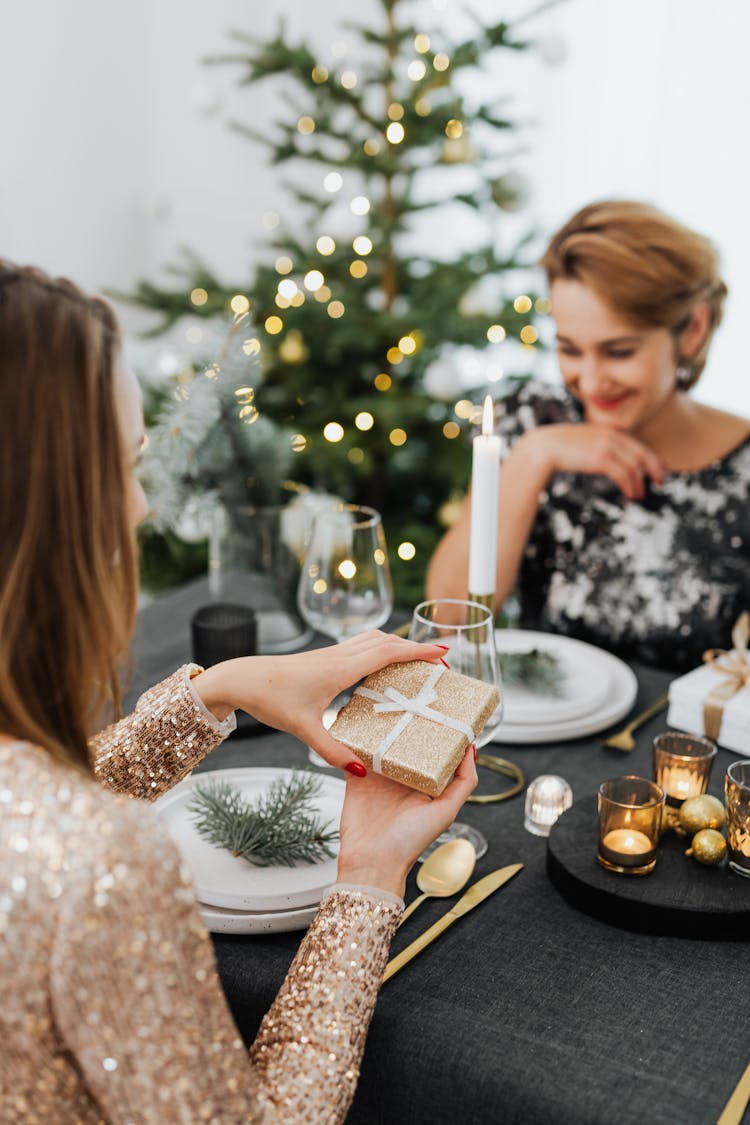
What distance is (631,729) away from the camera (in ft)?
4.31

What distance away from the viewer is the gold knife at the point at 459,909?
35.4 inches

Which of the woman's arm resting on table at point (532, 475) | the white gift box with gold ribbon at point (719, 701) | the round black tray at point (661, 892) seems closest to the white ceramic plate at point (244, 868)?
the round black tray at point (661, 892)

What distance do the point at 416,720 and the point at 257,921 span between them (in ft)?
0.70

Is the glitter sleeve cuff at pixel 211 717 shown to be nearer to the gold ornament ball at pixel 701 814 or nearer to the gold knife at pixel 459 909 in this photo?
the gold knife at pixel 459 909

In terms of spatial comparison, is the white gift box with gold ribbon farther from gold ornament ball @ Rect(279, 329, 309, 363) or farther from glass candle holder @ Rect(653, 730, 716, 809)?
gold ornament ball @ Rect(279, 329, 309, 363)

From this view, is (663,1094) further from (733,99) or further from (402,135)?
(733,99)

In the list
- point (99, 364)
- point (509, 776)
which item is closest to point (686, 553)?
point (509, 776)

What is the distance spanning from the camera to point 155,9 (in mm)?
3656

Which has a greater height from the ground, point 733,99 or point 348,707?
point 733,99

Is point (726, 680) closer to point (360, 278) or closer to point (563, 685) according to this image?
point (563, 685)

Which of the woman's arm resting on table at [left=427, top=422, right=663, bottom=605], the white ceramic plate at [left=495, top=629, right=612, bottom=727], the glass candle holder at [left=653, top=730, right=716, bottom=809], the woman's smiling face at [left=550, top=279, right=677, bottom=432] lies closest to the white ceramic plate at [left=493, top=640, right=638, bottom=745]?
the white ceramic plate at [left=495, top=629, right=612, bottom=727]

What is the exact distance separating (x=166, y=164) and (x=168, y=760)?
3.24 metres

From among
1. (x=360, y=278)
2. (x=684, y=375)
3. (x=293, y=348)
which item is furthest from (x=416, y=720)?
(x=360, y=278)

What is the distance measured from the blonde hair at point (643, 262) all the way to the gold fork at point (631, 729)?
26.2 inches
